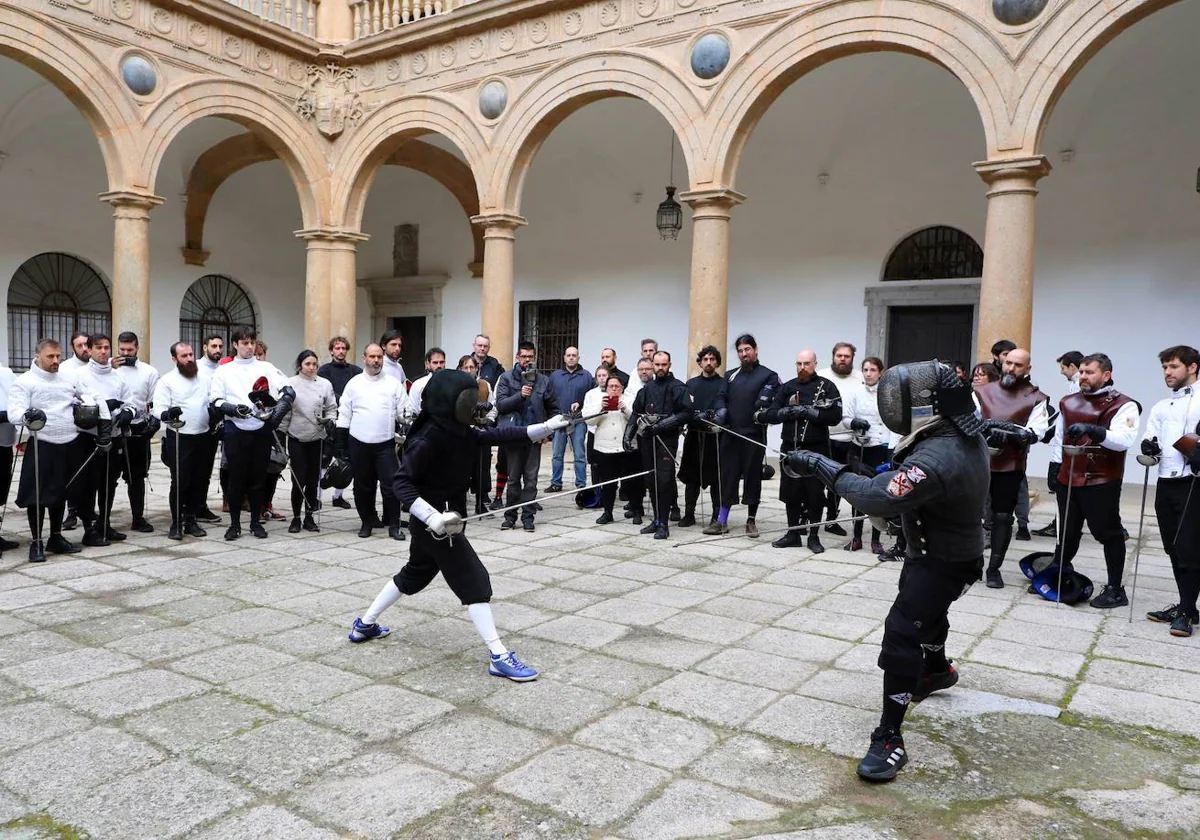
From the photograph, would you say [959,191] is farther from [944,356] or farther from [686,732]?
[686,732]

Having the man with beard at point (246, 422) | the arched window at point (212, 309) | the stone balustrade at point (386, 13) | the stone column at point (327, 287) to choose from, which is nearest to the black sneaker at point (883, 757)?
the man with beard at point (246, 422)

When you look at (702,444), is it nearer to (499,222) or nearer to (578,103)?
(499,222)

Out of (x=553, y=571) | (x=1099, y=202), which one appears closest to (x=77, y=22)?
(x=553, y=571)

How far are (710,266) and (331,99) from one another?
7.06m

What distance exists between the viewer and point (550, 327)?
54.2 ft

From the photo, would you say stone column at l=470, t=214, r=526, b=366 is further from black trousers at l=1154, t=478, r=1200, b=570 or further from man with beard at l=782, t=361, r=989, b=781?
man with beard at l=782, t=361, r=989, b=781

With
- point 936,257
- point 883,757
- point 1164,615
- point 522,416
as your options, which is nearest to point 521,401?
point 522,416

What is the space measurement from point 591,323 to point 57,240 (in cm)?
931

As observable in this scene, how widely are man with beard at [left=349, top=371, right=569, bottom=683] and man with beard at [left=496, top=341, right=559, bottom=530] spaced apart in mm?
3634

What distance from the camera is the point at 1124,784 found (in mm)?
3254

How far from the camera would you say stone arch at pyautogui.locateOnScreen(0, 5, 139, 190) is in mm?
10773

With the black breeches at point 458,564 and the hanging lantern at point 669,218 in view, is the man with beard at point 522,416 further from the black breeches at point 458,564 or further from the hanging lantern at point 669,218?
the hanging lantern at point 669,218

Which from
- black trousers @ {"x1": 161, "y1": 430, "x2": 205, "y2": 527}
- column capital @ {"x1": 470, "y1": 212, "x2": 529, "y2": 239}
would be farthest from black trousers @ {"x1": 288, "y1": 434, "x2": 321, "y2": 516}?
column capital @ {"x1": 470, "y1": 212, "x2": 529, "y2": 239}

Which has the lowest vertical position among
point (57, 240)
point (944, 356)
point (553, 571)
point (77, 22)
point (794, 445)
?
point (553, 571)
